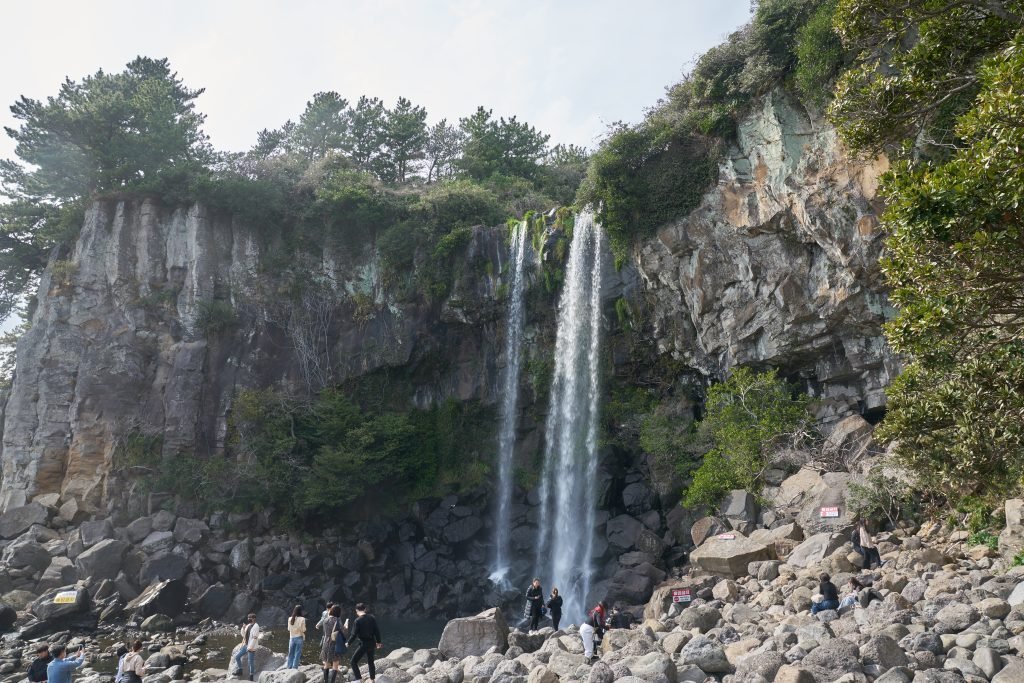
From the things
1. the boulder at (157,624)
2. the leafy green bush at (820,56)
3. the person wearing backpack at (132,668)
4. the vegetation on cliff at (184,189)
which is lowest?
the boulder at (157,624)

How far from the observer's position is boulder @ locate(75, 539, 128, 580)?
835 inches

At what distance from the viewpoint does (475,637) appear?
40.3 feet

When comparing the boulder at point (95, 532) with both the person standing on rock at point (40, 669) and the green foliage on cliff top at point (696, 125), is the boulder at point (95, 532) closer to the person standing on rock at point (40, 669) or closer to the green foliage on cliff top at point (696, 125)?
the person standing on rock at point (40, 669)

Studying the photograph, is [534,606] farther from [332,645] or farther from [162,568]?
[162,568]

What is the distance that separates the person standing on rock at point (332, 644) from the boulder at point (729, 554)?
774cm

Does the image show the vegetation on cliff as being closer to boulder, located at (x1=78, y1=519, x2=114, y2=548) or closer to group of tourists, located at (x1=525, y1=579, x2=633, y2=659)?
boulder, located at (x1=78, y1=519, x2=114, y2=548)

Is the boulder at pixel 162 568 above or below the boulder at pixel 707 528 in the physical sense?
below

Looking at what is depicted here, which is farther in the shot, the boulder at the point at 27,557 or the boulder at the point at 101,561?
the boulder at the point at 27,557

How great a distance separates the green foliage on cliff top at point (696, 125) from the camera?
1766 centimetres

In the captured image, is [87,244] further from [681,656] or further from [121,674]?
[681,656]

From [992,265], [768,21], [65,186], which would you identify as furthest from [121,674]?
[65,186]

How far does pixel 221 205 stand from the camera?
28.3 meters

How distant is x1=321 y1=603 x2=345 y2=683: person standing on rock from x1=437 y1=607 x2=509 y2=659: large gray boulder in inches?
83.6

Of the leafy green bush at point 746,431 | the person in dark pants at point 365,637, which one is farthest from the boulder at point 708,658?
the leafy green bush at point 746,431
